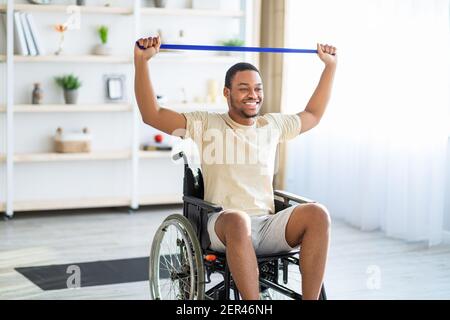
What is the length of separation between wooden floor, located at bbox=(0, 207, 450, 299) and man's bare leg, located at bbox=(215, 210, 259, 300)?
2.95 feet

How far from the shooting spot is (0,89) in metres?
5.12

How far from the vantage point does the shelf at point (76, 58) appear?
5.06 m

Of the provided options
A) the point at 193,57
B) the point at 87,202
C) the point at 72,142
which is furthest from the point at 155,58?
the point at 87,202

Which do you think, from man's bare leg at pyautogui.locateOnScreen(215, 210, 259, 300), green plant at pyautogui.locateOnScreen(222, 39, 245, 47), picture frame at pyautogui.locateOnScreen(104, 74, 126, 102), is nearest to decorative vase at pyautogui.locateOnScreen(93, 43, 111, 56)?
picture frame at pyautogui.locateOnScreen(104, 74, 126, 102)

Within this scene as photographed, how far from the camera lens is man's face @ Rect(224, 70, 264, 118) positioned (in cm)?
296

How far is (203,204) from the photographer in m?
2.81

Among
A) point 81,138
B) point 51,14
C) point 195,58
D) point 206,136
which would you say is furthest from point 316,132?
point 206,136

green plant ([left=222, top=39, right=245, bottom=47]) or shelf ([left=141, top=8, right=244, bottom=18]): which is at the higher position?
shelf ([left=141, top=8, right=244, bottom=18])

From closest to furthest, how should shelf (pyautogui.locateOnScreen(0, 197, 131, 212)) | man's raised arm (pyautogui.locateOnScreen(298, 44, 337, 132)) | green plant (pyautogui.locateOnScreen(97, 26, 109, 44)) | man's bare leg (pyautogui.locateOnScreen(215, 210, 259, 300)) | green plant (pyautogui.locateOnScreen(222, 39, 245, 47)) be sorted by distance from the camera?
1. man's bare leg (pyautogui.locateOnScreen(215, 210, 259, 300))
2. man's raised arm (pyautogui.locateOnScreen(298, 44, 337, 132))
3. shelf (pyautogui.locateOnScreen(0, 197, 131, 212))
4. green plant (pyautogui.locateOnScreen(97, 26, 109, 44))
5. green plant (pyautogui.locateOnScreen(222, 39, 245, 47))

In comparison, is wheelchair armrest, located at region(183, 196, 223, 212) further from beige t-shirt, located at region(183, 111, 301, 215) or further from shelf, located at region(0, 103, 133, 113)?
shelf, located at region(0, 103, 133, 113)

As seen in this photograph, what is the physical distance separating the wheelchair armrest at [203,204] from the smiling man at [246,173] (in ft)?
0.10

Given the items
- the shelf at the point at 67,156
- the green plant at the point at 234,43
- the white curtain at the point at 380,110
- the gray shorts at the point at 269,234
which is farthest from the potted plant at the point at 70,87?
the gray shorts at the point at 269,234

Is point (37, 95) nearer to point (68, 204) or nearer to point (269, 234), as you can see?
point (68, 204)

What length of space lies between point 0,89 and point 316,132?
7.12 ft
